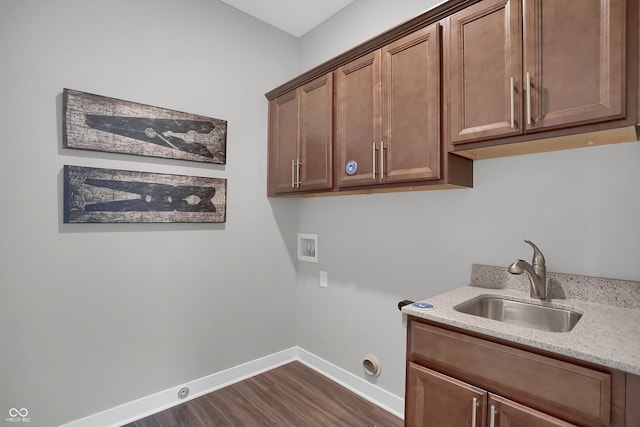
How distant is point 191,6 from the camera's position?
2.25 meters

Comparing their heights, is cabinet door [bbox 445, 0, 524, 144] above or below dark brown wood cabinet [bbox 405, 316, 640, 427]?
above

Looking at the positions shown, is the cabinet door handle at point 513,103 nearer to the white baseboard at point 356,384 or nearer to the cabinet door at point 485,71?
the cabinet door at point 485,71

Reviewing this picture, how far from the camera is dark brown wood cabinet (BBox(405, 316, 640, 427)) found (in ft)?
3.00

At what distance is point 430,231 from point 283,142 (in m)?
1.36

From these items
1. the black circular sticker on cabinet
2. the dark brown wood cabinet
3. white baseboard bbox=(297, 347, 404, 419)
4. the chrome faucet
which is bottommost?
white baseboard bbox=(297, 347, 404, 419)

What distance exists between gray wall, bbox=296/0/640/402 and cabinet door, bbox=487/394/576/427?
740 millimetres

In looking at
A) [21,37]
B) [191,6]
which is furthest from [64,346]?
[191,6]

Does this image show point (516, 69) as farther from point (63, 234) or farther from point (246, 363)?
point (246, 363)

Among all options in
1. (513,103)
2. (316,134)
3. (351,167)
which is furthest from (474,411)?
(316,134)

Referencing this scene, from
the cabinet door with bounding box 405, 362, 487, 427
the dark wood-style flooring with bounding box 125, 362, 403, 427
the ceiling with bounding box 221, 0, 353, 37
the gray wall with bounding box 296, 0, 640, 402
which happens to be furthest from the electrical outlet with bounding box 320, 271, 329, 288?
the ceiling with bounding box 221, 0, 353, 37

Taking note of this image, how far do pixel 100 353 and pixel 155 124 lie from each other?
4.97 ft

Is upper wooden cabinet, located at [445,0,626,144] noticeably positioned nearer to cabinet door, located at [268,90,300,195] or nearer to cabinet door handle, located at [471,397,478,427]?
cabinet door handle, located at [471,397,478,427]

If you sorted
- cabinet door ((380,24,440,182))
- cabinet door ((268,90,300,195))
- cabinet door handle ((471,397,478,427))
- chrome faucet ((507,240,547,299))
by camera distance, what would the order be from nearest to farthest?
cabinet door handle ((471,397,478,427)), chrome faucet ((507,240,547,299)), cabinet door ((380,24,440,182)), cabinet door ((268,90,300,195))

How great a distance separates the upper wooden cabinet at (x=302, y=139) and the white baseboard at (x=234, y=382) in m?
1.48
